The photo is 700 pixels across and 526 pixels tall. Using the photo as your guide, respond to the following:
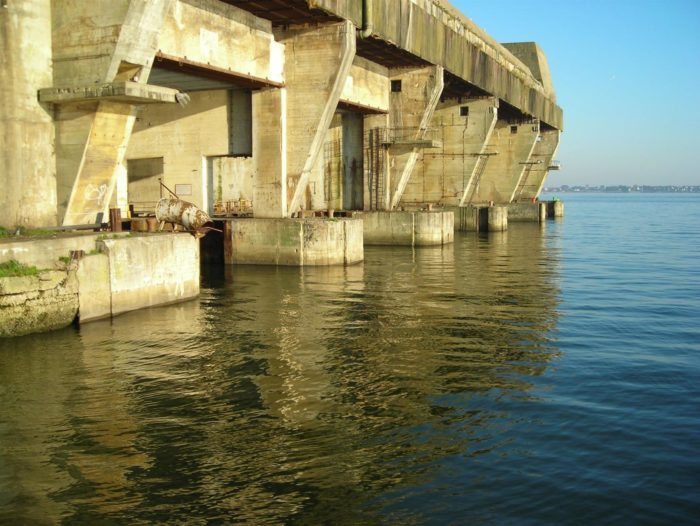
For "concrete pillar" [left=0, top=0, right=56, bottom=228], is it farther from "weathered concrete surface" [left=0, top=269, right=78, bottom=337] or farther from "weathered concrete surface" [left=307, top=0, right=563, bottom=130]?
"weathered concrete surface" [left=307, top=0, right=563, bottom=130]

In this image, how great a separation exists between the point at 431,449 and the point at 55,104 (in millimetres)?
13041

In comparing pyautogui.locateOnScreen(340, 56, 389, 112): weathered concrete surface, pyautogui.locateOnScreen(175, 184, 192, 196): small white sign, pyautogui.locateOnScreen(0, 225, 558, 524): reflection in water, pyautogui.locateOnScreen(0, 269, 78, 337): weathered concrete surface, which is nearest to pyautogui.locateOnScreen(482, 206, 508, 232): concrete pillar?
pyautogui.locateOnScreen(340, 56, 389, 112): weathered concrete surface

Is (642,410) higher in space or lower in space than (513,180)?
lower

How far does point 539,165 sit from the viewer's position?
77.5 meters

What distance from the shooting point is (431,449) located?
27.6 ft

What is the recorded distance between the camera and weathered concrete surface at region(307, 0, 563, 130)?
29375mm

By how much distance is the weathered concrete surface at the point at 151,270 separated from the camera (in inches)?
646

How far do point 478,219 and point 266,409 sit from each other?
4315 cm

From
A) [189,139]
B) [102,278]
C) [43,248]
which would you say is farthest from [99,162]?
[189,139]

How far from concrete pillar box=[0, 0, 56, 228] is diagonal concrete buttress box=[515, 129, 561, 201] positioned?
63.5 m

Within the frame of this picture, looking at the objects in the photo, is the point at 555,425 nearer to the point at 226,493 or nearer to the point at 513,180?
the point at 226,493

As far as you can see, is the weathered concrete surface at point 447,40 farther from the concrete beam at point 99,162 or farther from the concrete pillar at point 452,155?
the concrete beam at point 99,162

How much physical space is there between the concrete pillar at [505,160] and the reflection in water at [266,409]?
153 feet

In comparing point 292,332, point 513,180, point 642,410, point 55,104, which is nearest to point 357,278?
point 292,332
